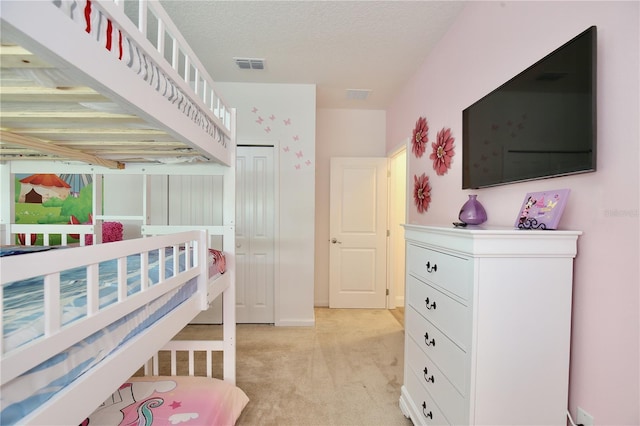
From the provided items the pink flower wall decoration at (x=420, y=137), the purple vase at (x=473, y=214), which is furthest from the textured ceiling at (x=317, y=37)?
the purple vase at (x=473, y=214)

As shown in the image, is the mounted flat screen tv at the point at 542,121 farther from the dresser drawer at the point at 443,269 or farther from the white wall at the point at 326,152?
the white wall at the point at 326,152

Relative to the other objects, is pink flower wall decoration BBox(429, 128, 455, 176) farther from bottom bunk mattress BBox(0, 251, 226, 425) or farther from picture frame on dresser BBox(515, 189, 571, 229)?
bottom bunk mattress BBox(0, 251, 226, 425)

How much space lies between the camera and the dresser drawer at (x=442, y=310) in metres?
1.13

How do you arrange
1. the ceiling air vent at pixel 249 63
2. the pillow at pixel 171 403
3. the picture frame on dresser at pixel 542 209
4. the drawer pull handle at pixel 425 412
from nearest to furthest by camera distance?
1. the picture frame on dresser at pixel 542 209
2. the pillow at pixel 171 403
3. the drawer pull handle at pixel 425 412
4. the ceiling air vent at pixel 249 63

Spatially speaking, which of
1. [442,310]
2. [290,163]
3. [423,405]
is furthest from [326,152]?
[423,405]

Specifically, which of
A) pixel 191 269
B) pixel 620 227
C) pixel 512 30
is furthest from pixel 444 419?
pixel 512 30

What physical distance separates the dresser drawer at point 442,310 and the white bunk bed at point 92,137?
3.63 ft

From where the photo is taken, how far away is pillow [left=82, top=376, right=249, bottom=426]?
1294 millimetres

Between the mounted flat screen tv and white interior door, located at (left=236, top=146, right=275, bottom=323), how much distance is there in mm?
2092

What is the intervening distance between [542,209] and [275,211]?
239 centimetres

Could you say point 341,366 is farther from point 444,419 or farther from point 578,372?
point 578,372

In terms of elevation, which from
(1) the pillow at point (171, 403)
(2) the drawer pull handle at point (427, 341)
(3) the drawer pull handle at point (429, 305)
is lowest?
(1) the pillow at point (171, 403)

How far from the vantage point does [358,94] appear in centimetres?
329

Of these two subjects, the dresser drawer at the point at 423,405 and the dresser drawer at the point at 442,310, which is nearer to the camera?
the dresser drawer at the point at 442,310
